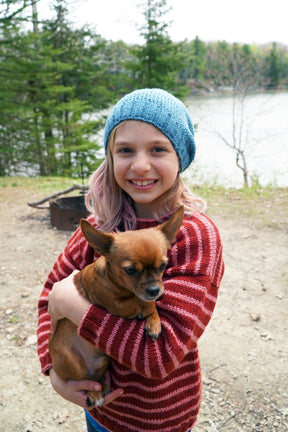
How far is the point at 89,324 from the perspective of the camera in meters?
1.33

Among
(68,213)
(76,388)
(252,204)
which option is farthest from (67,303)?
(252,204)

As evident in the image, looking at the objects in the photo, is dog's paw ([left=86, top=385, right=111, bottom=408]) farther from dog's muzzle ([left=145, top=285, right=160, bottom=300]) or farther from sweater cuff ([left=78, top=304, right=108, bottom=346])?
dog's muzzle ([left=145, top=285, right=160, bottom=300])

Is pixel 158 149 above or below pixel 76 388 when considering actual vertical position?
above

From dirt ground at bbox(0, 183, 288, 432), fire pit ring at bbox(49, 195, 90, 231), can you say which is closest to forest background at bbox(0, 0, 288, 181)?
fire pit ring at bbox(49, 195, 90, 231)

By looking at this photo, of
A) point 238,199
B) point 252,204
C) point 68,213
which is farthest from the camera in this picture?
point 238,199

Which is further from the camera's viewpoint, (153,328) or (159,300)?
(159,300)

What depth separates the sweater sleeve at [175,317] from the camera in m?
1.22

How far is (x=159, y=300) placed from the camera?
4.53 ft

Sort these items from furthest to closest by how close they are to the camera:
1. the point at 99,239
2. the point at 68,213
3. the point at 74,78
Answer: the point at 74,78 < the point at 68,213 < the point at 99,239

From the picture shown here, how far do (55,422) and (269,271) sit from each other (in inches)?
141

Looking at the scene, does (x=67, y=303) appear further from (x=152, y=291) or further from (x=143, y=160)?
(x=143, y=160)

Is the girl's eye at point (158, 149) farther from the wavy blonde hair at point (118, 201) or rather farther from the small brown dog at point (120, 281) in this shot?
the small brown dog at point (120, 281)

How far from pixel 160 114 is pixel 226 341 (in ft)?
9.95

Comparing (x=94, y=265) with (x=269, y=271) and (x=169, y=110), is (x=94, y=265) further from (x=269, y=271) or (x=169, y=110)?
(x=269, y=271)
